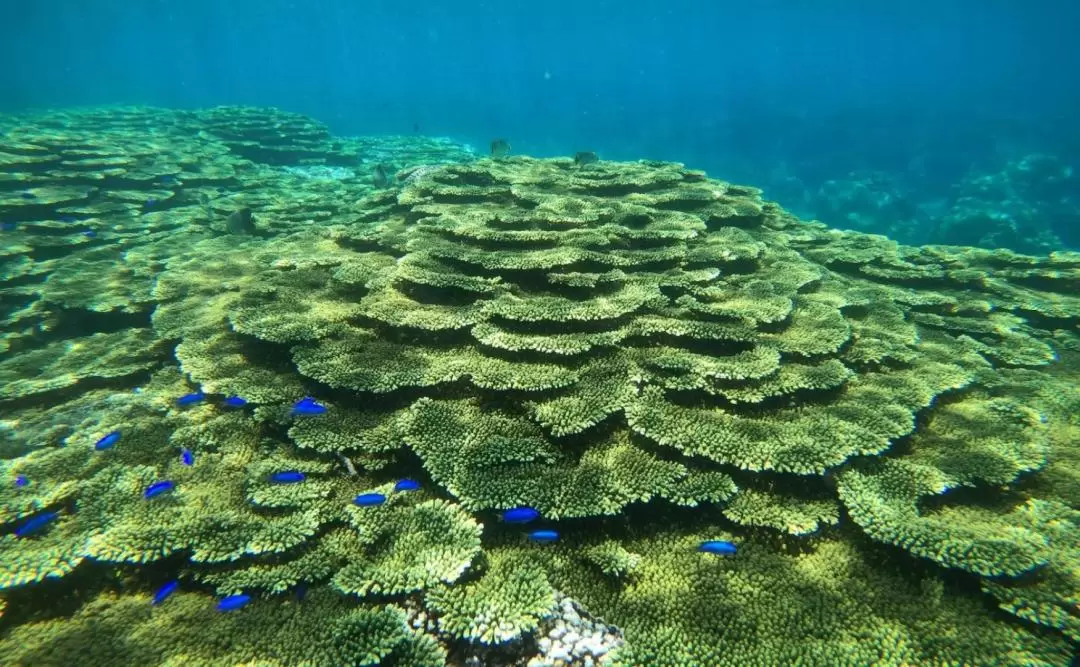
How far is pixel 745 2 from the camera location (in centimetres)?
7494

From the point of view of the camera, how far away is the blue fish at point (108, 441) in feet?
14.7

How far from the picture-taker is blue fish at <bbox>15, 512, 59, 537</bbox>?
3.82 meters

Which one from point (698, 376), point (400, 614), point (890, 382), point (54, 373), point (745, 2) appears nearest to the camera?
point (400, 614)

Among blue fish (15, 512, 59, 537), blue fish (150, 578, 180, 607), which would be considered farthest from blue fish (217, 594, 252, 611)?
blue fish (15, 512, 59, 537)

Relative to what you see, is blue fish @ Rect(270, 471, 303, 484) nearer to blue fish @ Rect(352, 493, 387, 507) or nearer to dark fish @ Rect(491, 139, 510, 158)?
blue fish @ Rect(352, 493, 387, 507)

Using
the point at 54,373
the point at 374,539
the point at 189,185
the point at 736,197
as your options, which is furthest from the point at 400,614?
the point at 189,185

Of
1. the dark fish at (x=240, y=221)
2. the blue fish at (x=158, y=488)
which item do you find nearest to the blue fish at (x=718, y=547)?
the blue fish at (x=158, y=488)

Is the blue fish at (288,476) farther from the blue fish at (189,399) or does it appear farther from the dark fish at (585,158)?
the dark fish at (585,158)

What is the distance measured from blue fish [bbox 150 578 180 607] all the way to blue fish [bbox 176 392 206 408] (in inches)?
79.6

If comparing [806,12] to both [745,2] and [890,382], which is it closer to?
[745,2]

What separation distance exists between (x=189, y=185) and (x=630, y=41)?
14992 cm

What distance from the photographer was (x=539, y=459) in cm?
412

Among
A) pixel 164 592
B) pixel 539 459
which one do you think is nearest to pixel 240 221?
pixel 164 592

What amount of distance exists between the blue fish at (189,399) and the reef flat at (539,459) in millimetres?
45
